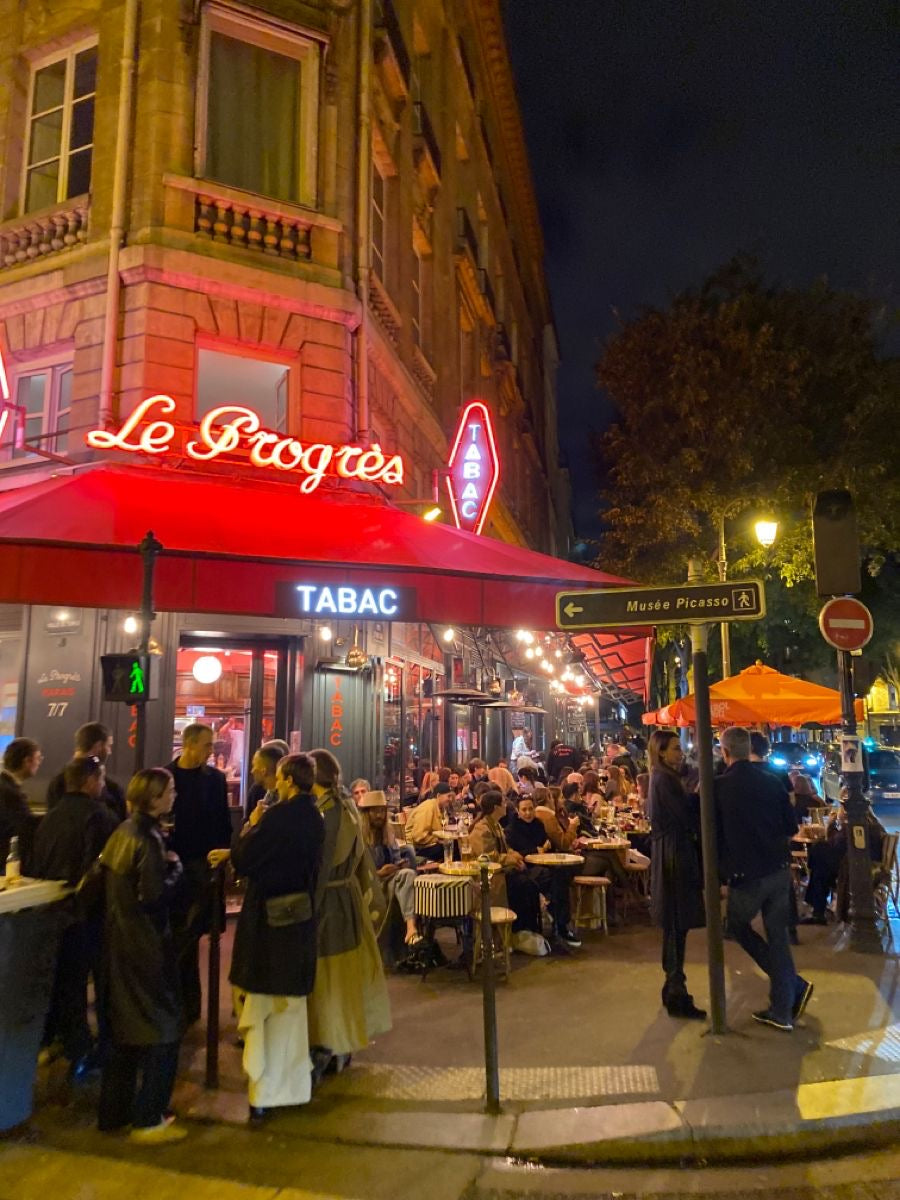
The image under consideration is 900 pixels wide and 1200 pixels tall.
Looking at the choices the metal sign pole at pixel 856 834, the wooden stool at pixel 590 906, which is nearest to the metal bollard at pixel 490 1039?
the wooden stool at pixel 590 906

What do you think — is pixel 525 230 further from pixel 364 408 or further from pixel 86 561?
pixel 86 561

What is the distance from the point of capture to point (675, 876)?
630 cm

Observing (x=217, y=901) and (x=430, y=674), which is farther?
(x=430, y=674)

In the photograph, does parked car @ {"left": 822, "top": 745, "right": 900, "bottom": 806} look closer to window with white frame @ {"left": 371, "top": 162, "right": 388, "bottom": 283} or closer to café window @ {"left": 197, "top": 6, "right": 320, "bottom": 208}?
window with white frame @ {"left": 371, "top": 162, "right": 388, "bottom": 283}

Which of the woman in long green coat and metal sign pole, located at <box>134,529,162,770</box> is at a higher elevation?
metal sign pole, located at <box>134,529,162,770</box>

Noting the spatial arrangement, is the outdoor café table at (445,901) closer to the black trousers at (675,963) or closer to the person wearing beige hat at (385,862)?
the person wearing beige hat at (385,862)

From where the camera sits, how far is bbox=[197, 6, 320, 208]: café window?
11188 millimetres

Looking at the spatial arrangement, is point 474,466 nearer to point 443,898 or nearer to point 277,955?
point 443,898

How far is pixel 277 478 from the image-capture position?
1064 cm

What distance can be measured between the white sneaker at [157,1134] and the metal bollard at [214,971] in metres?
0.59

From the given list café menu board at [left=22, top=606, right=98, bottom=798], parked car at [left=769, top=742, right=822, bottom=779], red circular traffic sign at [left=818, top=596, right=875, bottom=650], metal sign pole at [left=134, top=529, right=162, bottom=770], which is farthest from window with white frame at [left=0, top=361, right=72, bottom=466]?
parked car at [left=769, top=742, right=822, bottom=779]

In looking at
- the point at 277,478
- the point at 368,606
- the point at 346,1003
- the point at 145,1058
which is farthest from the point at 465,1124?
the point at 277,478

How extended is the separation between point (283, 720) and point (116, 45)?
8755 mm

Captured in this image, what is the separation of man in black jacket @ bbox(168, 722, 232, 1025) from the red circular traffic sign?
5870 millimetres
